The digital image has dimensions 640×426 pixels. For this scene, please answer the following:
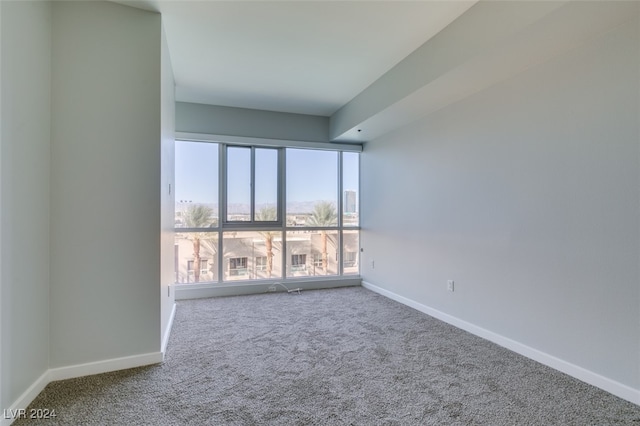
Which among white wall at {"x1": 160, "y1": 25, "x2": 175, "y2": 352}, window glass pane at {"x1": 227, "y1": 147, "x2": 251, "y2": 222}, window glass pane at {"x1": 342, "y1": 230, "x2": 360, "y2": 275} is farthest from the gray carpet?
window glass pane at {"x1": 342, "y1": 230, "x2": 360, "y2": 275}

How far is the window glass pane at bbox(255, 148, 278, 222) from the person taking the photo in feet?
14.9

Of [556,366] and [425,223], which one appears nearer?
[556,366]

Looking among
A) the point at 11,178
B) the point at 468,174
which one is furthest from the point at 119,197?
the point at 468,174

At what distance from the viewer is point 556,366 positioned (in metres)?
2.19

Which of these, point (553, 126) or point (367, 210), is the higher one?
point (553, 126)

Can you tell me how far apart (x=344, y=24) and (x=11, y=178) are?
2393 millimetres

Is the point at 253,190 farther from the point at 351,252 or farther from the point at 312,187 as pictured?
the point at 351,252

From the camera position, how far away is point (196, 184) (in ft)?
13.8

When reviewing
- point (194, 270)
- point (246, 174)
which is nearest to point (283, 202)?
point (246, 174)

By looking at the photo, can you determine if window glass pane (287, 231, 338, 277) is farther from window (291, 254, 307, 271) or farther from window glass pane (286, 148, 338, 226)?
window glass pane (286, 148, 338, 226)

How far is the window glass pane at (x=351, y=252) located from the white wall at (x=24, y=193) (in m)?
3.71

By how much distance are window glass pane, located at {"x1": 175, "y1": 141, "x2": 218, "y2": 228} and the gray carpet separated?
1.62 metres

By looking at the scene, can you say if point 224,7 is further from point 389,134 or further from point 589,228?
point 589,228

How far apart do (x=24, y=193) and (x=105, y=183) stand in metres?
0.42
